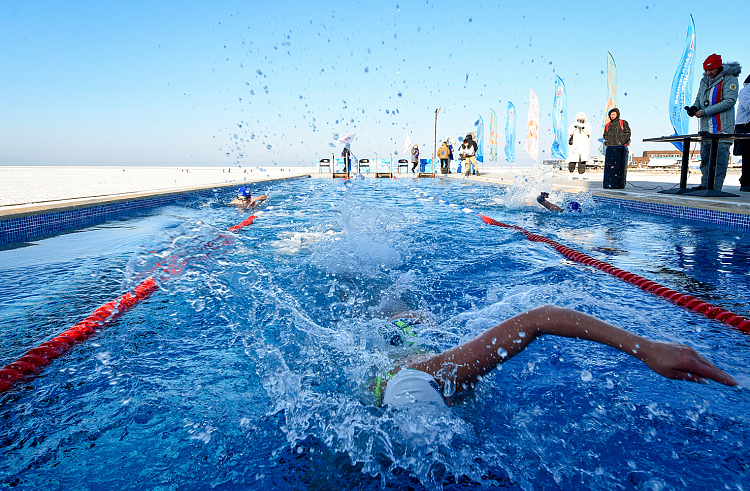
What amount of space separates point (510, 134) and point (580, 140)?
10211mm

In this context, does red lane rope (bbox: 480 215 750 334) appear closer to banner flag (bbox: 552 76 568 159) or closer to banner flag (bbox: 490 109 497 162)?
banner flag (bbox: 552 76 568 159)

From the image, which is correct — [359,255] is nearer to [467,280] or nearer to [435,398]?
[467,280]

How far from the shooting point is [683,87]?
12102mm

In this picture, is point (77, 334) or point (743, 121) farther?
point (743, 121)

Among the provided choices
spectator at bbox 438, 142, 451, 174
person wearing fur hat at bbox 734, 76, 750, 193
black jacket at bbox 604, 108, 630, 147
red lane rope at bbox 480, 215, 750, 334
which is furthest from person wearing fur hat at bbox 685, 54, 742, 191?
spectator at bbox 438, 142, 451, 174

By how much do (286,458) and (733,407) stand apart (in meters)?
1.76

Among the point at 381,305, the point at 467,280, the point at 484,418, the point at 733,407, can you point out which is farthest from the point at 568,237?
the point at 484,418

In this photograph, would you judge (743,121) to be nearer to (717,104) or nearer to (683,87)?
(717,104)

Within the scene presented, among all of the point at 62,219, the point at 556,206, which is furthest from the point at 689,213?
the point at 62,219

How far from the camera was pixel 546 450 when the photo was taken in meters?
1.39

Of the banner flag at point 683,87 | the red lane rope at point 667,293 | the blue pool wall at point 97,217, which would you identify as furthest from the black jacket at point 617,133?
the red lane rope at point 667,293

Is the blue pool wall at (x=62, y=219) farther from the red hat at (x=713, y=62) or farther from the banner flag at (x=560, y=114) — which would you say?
the banner flag at (x=560, y=114)

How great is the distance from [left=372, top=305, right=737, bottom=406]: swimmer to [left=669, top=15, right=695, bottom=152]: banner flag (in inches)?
557

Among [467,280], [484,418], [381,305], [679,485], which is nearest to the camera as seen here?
[679,485]
